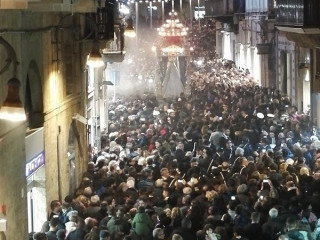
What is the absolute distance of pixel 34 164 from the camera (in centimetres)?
1750

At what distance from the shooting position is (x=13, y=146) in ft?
49.5

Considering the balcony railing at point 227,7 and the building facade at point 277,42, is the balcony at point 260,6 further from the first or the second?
the balcony railing at point 227,7

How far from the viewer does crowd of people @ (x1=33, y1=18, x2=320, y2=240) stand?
15375mm

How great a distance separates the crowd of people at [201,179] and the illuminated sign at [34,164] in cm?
95

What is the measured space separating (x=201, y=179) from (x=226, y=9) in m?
40.7

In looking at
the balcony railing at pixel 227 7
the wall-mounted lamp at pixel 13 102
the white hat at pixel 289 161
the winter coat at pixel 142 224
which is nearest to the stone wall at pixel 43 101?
the winter coat at pixel 142 224

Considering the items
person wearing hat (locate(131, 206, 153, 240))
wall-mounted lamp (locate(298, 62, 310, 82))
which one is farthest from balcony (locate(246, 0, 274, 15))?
person wearing hat (locate(131, 206, 153, 240))

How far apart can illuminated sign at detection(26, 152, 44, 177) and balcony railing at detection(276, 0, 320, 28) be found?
1253 cm

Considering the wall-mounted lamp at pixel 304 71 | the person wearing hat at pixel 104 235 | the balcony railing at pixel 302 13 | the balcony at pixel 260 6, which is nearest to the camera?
the person wearing hat at pixel 104 235

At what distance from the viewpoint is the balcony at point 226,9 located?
57.9m

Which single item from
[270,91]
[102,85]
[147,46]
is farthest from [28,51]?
[147,46]

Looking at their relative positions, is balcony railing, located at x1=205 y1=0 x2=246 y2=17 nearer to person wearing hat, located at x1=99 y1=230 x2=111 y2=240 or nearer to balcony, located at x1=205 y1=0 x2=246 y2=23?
balcony, located at x1=205 y1=0 x2=246 y2=23

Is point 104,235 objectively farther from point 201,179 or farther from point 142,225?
point 201,179

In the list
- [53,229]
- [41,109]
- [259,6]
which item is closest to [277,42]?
[259,6]
